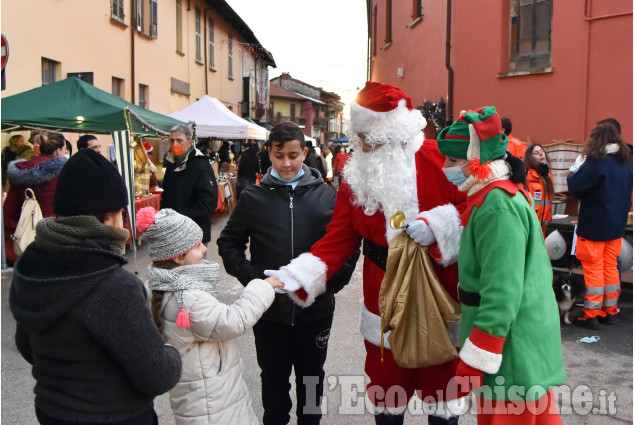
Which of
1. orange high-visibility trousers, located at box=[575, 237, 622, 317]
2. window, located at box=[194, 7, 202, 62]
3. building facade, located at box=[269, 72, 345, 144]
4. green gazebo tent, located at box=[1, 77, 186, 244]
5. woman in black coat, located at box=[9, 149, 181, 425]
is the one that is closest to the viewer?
woman in black coat, located at box=[9, 149, 181, 425]

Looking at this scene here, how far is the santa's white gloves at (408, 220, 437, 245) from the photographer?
2498 mm

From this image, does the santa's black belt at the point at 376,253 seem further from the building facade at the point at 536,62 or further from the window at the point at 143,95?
the window at the point at 143,95

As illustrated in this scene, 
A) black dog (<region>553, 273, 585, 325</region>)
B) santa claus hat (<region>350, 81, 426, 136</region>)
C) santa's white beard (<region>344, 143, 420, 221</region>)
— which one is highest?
santa claus hat (<region>350, 81, 426, 136</region>)

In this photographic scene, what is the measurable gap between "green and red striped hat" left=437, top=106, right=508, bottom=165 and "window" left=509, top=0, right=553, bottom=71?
7.90 m

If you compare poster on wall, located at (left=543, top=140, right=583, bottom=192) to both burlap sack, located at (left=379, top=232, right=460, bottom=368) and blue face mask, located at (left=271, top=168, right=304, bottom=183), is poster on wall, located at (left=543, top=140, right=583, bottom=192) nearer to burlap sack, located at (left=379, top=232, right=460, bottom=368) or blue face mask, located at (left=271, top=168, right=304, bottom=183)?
blue face mask, located at (left=271, top=168, right=304, bottom=183)

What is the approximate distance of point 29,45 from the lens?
32.8 ft

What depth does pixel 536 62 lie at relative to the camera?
9.70m

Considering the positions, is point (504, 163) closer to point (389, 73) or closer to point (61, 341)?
point (61, 341)

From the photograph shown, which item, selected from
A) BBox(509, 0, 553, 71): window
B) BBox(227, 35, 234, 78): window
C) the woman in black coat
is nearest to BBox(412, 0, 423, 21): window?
BBox(509, 0, 553, 71): window

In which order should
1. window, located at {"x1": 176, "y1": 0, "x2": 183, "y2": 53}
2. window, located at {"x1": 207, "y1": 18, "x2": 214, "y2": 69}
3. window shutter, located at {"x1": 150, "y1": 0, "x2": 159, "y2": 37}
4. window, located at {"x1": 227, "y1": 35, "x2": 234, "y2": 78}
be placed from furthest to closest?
1. window, located at {"x1": 227, "y1": 35, "x2": 234, "y2": 78}
2. window, located at {"x1": 207, "y1": 18, "x2": 214, "y2": 69}
3. window, located at {"x1": 176, "y1": 0, "x2": 183, "y2": 53}
4. window shutter, located at {"x1": 150, "y1": 0, "x2": 159, "y2": 37}

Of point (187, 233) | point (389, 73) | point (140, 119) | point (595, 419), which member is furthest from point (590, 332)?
point (389, 73)

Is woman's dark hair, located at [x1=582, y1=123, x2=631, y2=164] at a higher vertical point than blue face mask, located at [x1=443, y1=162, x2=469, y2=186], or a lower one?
higher

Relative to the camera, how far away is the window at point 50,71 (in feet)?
35.4

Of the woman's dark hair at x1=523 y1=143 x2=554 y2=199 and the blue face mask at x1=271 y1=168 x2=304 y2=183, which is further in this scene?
the woman's dark hair at x1=523 y1=143 x2=554 y2=199
